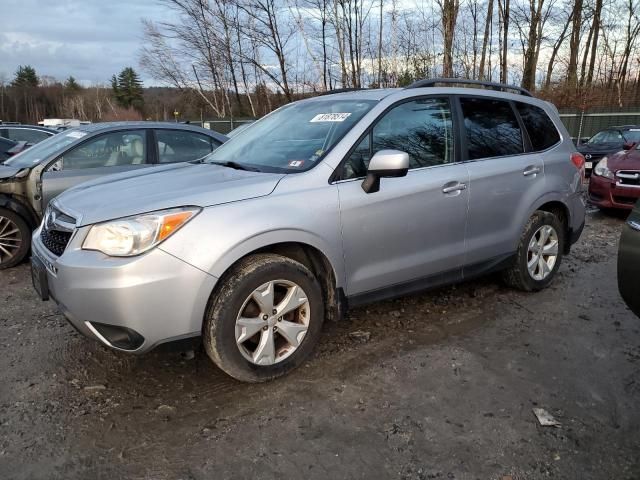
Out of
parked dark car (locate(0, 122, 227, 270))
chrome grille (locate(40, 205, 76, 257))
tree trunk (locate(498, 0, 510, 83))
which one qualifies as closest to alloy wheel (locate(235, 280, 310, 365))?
chrome grille (locate(40, 205, 76, 257))

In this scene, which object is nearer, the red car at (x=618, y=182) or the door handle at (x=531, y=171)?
the door handle at (x=531, y=171)

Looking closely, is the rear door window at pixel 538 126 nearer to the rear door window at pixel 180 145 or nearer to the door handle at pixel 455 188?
the door handle at pixel 455 188

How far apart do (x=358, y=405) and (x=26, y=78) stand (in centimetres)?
12710

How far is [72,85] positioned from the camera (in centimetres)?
10644

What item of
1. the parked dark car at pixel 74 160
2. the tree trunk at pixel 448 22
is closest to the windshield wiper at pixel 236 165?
the parked dark car at pixel 74 160

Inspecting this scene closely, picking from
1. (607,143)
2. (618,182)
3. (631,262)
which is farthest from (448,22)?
(631,262)

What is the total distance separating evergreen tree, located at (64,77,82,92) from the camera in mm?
103312

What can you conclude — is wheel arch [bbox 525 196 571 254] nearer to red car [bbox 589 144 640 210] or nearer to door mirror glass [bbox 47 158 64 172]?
red car [bbox 589 144 640 210]

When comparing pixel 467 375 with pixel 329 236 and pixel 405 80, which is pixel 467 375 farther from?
pixel 405 80

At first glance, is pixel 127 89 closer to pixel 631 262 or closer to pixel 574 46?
pixel 574 46

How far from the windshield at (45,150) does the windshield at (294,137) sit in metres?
2.72

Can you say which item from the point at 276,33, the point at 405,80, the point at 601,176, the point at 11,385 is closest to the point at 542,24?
the point at 405,80

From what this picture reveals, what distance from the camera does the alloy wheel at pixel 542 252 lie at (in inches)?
169

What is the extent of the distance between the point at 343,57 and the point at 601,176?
1098 centimetres
